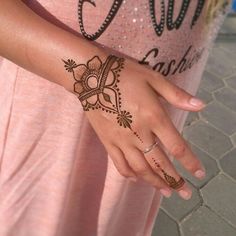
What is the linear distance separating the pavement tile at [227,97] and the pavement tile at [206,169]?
0.74 metres

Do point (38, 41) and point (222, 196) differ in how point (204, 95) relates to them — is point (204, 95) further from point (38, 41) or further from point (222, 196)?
point (38, 41)

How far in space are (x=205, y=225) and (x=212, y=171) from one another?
44 cm

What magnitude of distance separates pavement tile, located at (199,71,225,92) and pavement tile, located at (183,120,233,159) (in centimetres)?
53

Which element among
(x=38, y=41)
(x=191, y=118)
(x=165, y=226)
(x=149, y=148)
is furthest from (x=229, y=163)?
(x=38, y=41)

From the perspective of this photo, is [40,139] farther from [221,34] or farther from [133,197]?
[221,34]

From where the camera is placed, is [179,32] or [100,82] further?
[179,32]

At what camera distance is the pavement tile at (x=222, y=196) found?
206 cm

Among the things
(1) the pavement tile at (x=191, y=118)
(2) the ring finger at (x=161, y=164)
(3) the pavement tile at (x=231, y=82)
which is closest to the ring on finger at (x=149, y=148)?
(2) the ring finger at (x=161, y=164)

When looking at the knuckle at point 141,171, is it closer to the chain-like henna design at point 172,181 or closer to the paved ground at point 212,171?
the chain-like henna design at point 172,181

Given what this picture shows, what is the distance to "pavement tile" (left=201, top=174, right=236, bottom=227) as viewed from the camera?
81.3 inches

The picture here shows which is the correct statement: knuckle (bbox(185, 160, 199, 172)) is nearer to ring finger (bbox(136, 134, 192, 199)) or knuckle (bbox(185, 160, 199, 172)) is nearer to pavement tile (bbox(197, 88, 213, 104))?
ring finger (bbox(136, 134, 192, 199))

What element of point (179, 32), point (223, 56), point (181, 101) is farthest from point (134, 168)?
point (223, 56)

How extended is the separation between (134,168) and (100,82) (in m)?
0.16

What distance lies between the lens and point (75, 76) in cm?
63
